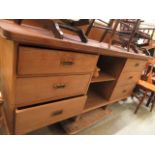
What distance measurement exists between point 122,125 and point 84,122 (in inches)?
19.2

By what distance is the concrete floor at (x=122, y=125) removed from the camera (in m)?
1.11

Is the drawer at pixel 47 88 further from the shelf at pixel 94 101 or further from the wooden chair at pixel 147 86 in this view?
the wooden chair at pixel 147 86

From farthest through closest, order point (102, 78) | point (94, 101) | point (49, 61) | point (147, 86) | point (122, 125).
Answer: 1. point (147, 86)
2. point (122, 125)
3. point (94, 101)
4. point (102, 78)
5. point (49, 61)

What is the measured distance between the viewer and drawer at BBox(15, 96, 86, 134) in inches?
26.1

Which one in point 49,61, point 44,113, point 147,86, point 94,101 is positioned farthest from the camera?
point 147,86

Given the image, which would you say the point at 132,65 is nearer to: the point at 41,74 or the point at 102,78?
the point at 102,78

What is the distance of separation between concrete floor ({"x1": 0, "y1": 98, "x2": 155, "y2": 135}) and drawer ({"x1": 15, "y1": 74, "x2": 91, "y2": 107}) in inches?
17.3

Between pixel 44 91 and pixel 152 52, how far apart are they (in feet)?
7.35

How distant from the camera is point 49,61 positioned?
62cm

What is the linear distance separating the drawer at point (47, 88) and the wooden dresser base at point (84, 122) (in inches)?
13.4

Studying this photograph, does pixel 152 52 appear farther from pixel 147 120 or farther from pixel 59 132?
pixel 59 132

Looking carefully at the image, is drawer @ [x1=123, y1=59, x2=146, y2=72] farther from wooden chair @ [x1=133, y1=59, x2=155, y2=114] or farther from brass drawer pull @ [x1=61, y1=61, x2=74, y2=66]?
brass drawer pull @ [x1=61, y1=61, x2=74, y2=66]

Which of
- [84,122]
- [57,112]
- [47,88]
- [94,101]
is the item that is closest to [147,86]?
[94,101]
